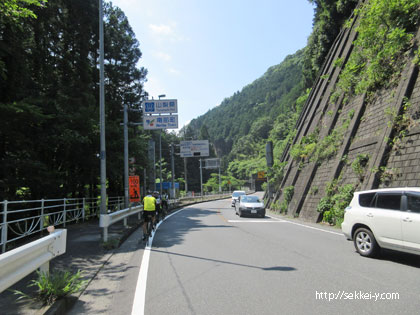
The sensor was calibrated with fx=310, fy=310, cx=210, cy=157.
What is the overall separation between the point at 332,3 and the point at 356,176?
19.2 metres

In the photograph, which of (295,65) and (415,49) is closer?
(415,49)

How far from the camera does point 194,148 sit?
37.3 m

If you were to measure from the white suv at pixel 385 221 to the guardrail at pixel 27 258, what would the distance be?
6457 millimetres

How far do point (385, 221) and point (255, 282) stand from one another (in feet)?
11.1

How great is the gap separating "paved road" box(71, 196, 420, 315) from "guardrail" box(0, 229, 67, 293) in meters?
0.89

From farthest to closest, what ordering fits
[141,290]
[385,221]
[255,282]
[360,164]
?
[360,164] → [385,221] → [255,282] → [141,290]

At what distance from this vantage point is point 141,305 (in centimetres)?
448

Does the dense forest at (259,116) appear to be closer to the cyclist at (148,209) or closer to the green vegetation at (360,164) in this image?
the green vegetation at (360,164)

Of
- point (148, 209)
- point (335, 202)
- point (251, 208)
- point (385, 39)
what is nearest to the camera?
point (148, 209)

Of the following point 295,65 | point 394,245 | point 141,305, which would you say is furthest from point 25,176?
point 295,65

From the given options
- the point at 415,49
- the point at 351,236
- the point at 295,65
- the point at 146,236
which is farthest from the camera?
the point at 295,65

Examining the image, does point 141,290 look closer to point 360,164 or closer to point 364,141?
point 360,164

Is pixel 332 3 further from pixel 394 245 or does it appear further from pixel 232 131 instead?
pixel 232 131

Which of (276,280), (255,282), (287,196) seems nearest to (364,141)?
(287,196)
